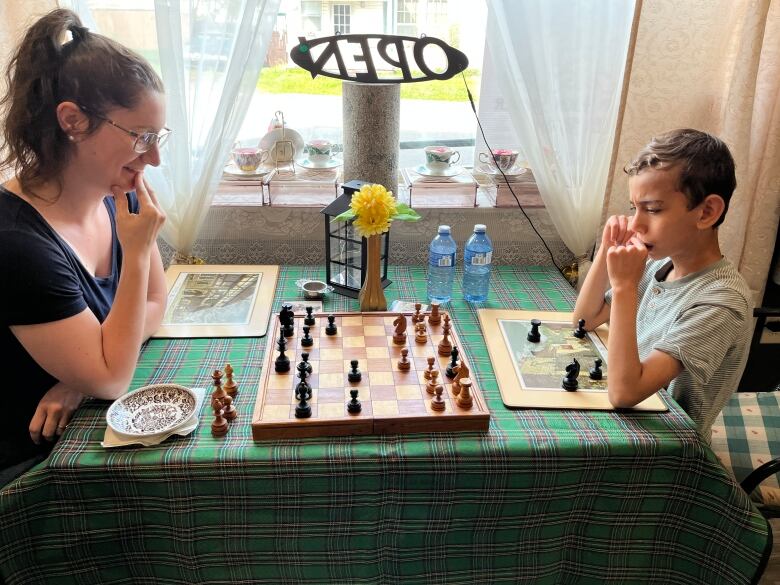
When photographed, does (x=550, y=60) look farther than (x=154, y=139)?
Yes

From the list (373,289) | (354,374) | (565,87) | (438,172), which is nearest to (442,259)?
(373,289)

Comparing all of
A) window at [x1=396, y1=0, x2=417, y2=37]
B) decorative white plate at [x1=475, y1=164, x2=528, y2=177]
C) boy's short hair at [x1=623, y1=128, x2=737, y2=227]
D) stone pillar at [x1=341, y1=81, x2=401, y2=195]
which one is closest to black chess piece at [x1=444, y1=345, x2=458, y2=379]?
boy's short hair at [x1=623, y1=128, x2=737, y2=227]

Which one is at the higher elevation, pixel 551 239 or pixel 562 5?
pixel 562 5

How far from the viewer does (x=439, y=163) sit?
6.54 ft

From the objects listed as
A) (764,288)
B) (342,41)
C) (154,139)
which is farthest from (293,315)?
(764,288)

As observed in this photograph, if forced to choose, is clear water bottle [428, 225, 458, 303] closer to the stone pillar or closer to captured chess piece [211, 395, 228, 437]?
the stone pillar

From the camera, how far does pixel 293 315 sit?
1.53 meters

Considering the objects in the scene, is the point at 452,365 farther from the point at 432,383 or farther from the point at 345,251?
the point at 345,251

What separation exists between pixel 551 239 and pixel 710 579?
42.9 inches

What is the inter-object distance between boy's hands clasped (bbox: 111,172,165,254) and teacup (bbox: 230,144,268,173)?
68 cm

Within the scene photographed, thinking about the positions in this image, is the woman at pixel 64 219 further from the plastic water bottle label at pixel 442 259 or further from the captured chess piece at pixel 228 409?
the plastic water bottle label at pixel 442 259

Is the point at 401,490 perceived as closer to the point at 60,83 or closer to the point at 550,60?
the point at 60,83

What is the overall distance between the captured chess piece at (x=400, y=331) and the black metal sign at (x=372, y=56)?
69 centimetres

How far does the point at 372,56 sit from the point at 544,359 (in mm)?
954
